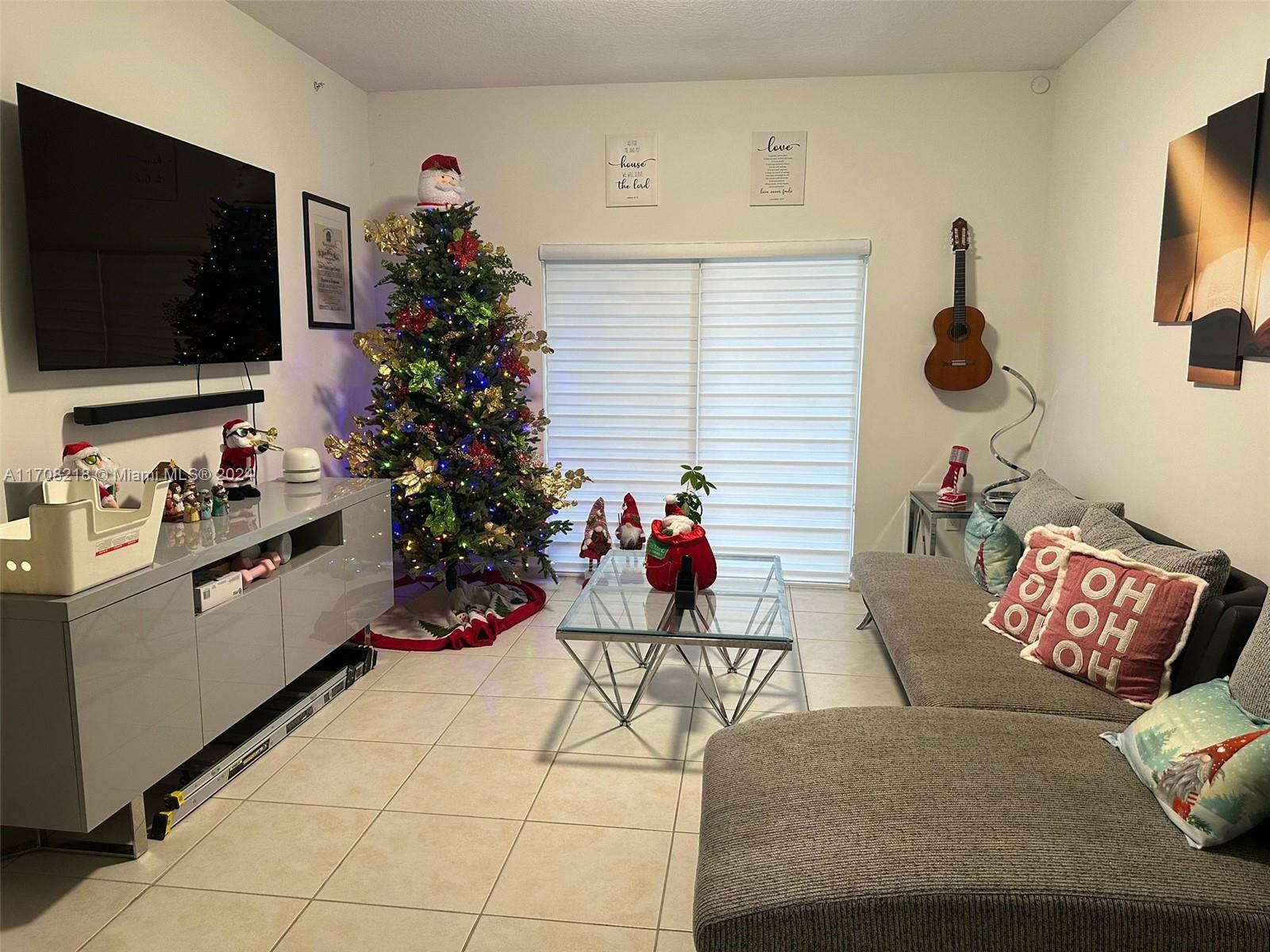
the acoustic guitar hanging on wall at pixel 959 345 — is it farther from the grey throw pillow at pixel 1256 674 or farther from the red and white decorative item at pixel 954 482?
the grey throw pillow at pixel 1256 674

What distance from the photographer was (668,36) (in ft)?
12.0

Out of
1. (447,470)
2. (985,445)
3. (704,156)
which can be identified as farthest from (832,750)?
(704,156)

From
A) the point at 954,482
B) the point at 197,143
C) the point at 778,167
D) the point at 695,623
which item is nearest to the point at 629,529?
the point at 695,623

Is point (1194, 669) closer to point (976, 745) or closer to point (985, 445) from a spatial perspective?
point (976, 745)

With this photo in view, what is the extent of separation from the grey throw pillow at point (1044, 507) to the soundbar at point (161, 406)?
9.58ft

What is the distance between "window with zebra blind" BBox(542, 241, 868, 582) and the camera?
4379mm

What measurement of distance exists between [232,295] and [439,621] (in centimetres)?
163

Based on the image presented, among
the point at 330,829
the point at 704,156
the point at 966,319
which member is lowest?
the point at 330,829

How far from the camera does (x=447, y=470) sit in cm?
376

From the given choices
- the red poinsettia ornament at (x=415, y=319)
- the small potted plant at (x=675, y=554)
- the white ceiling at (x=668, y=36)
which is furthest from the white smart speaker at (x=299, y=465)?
the white ceiling at (x=668, y=36)

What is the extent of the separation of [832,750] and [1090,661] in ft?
2.84

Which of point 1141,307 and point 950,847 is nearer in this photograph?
point 950,847

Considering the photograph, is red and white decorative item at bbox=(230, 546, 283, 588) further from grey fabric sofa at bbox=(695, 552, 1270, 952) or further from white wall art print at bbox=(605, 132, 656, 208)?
white wall art print at bbox=(605, 132, 656, 208)

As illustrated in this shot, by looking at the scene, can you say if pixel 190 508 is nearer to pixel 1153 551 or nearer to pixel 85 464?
pixel 85 464
